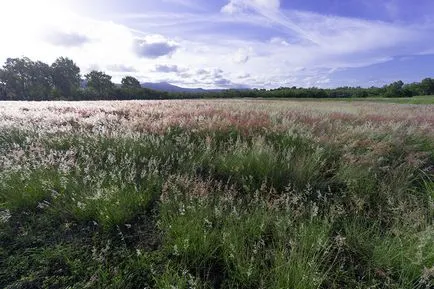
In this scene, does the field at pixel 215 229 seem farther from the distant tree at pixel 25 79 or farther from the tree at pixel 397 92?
the tree at pixel 397 92

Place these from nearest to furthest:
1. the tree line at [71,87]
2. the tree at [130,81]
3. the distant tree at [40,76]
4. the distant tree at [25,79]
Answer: the tree line at [71,87] → the distant tree at [25,79] → the distant tree at [40,76] → the tree at [130,81]

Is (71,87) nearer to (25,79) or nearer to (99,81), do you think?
(99,81)

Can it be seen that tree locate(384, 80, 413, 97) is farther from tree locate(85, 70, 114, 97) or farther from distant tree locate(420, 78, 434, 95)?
tree locate(85, 70, 114, 97)

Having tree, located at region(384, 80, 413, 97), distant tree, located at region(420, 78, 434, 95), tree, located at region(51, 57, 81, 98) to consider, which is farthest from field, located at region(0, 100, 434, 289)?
distant tree, located at region(420, 78, 434, 95)

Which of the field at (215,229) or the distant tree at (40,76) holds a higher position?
the distant tree at (40,76)

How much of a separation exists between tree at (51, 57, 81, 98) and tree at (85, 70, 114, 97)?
4.99 metres

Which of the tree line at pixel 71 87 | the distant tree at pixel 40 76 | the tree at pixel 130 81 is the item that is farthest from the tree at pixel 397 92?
the distant tree at pixel 40 76

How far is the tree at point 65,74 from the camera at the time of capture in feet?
244

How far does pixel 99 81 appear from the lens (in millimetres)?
70000

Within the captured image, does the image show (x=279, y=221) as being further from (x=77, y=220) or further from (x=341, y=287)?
(x=77, y=220)

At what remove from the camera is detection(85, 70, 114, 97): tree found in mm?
66875

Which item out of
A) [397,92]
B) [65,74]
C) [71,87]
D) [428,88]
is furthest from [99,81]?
[428,88]

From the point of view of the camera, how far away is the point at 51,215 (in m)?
3.35

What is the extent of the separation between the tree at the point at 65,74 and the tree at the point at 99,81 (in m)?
A: 4.99
